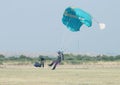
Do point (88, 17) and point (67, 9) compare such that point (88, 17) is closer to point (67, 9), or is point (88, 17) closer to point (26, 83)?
point (67, 9)

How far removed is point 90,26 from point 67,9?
3945 mm

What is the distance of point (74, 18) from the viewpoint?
39.4 meters

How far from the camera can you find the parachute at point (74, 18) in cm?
3725

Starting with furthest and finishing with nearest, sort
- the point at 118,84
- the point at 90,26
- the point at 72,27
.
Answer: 1. the point at 72,27
2. the point at 90,26
3. the point at 118,84

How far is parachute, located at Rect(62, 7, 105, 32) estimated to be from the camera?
3725 centimetres

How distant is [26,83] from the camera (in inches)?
1070

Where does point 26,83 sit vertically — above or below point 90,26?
below

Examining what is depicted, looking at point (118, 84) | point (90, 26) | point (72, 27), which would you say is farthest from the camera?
point (72, 27)

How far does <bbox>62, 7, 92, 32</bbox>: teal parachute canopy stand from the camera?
37250 millimetres

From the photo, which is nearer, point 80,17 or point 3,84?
point 3,84

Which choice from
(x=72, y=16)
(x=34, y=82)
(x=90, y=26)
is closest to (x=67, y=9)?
(x=72, y=16)

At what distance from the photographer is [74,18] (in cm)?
3944

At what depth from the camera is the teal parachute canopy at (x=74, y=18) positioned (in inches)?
1467

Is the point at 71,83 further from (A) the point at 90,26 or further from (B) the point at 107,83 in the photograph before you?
(A) the point at 90,26
